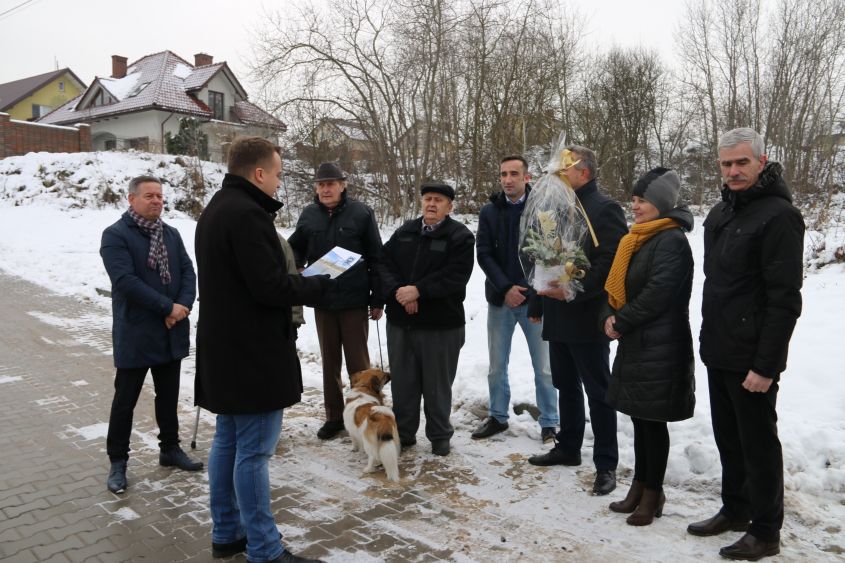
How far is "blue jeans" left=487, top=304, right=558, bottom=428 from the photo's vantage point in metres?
5.17

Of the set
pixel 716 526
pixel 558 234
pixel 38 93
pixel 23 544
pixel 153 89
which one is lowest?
pixel 716 526

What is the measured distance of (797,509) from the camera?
3.79 m

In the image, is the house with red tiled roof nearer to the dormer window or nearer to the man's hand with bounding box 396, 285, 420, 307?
the dormer window

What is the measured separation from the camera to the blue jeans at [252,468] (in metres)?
3.19

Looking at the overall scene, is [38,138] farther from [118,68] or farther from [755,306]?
[755,306]

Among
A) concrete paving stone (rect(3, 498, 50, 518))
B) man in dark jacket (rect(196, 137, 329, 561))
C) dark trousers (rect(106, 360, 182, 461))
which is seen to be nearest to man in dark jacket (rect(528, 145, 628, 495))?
man in dark jacket (rect(196, 137, 329, 561))

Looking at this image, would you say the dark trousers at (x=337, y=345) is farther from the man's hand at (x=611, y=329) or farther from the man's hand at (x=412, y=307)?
the man's hand at (x=611, y=329)

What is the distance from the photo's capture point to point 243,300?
3.13 meters

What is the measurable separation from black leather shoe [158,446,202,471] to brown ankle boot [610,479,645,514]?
303cm

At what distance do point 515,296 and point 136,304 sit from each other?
2930 millimetres

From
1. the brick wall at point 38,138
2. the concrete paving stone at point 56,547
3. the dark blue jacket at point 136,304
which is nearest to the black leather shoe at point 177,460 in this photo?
the dark blue jacket at point 136,304

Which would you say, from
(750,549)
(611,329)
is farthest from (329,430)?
(750,549)

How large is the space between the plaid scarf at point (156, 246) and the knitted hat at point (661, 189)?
11.3 ft

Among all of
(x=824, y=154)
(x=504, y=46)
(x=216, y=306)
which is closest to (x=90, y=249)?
(x=504, y=46)
